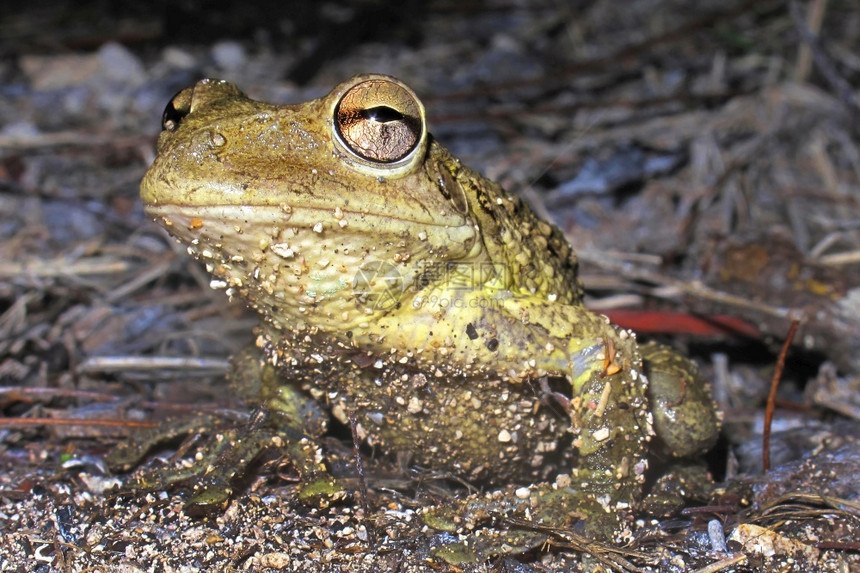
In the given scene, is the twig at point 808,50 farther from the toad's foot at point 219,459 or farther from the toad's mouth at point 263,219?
the toad's foot at point 219,459

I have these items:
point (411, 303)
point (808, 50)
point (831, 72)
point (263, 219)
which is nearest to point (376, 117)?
point (263, 219)

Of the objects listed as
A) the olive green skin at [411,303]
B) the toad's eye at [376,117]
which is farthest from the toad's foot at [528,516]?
the toad's eye at [376,117]

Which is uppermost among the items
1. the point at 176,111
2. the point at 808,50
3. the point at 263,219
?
the point at 808,50

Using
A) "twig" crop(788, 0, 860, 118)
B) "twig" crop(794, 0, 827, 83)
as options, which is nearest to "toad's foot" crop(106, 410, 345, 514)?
"twig" crop(788, 0, 860, 118)

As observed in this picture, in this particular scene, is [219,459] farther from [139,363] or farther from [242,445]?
[139,363]

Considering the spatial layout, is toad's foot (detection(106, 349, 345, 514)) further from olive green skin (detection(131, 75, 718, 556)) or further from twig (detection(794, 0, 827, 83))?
twig (detection(794, 0, 827, 83))
